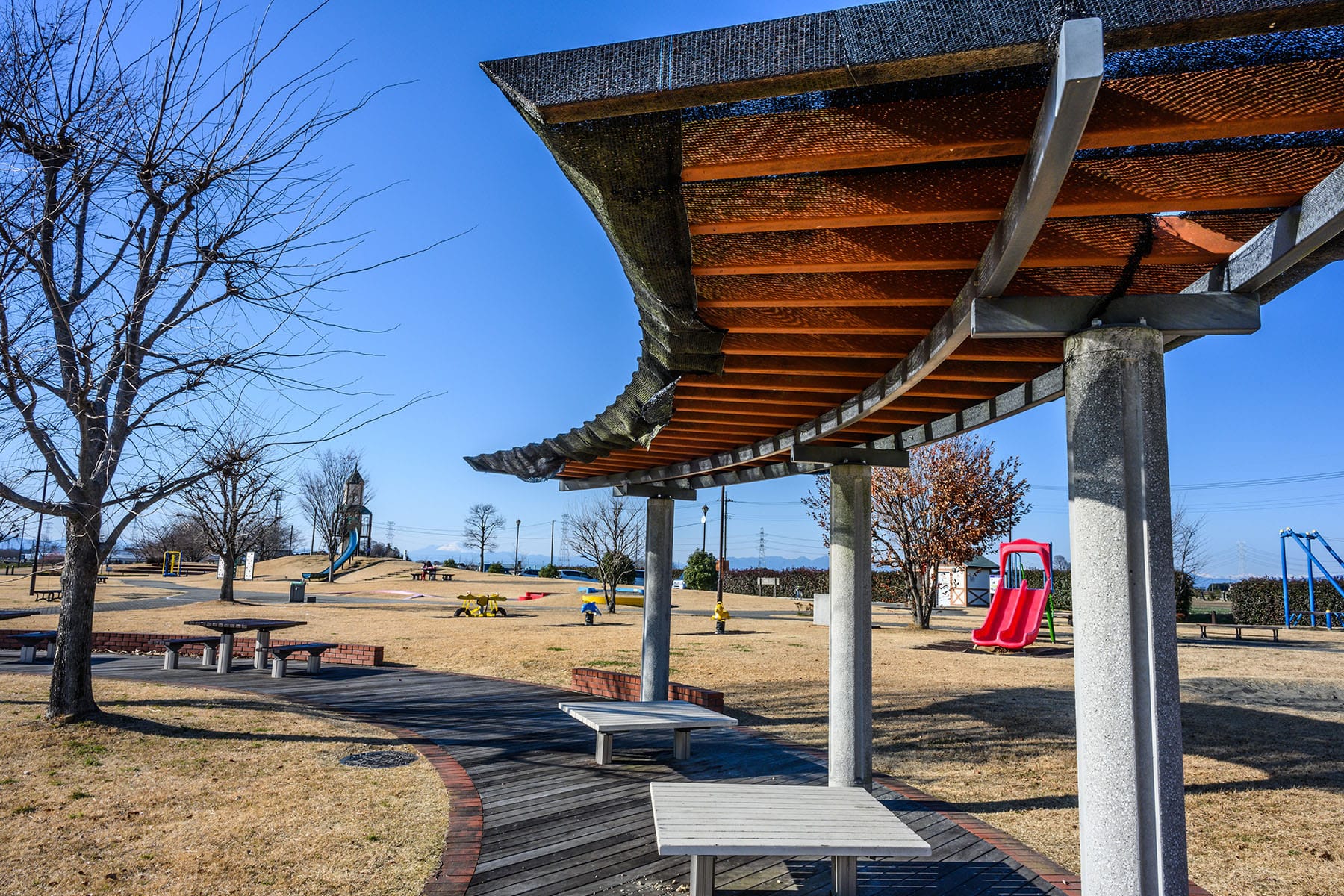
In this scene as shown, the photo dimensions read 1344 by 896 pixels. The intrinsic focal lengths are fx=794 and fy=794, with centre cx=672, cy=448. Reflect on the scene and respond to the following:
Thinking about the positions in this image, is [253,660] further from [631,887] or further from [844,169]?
[844,169]

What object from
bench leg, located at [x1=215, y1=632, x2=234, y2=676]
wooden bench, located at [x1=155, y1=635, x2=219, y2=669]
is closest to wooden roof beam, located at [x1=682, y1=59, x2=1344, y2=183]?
bench leg, located at [x1=215, y1=632, x2=234, y2=676]

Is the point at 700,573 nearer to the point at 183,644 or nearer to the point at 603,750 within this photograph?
the point at 183,644

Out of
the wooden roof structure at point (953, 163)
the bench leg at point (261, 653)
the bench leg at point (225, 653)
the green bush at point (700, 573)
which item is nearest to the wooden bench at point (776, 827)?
the wooden roof structure at point (953, 163)

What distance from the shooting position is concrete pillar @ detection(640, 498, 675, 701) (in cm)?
948

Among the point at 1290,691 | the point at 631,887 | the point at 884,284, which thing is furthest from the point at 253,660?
the point at 1290,691

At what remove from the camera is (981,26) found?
69.6 inches

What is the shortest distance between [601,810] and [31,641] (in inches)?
471

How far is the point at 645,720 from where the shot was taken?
23.7ft

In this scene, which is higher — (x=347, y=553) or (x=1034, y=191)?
(x=1034, y=191)

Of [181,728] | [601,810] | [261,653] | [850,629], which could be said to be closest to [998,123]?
[850,629]

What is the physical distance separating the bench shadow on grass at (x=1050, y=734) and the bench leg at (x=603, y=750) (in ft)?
9.25

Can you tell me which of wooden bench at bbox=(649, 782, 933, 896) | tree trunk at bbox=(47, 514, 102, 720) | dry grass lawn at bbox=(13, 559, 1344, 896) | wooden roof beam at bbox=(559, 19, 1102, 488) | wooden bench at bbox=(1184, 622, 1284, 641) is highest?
wooden roof beam at bbox=(559, 19, 1102, 488)

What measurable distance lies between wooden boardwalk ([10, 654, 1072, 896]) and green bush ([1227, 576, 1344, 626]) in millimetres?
32125

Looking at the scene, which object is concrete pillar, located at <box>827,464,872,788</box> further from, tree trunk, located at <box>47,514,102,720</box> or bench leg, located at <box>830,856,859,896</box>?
tree trunk, located at <box>47,514,102,720</box>
